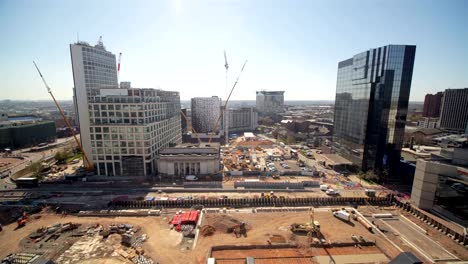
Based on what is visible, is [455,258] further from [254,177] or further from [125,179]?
[125,179]

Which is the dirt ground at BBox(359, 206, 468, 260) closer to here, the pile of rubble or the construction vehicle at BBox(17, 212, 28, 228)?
the pile of rubble

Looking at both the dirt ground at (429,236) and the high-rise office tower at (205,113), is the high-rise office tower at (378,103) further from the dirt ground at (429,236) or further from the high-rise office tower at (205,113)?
the high-rise office tower at (205,113)

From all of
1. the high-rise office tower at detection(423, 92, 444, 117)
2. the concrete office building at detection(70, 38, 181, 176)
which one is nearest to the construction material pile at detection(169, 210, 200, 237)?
the concrete office building at detection(70, 38, 181, 176)

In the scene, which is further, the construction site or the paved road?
the paved road

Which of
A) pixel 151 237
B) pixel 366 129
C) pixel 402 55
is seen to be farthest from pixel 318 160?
pixel 151 237

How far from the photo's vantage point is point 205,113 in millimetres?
160375

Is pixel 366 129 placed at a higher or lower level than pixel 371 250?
higher

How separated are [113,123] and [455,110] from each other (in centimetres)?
18891

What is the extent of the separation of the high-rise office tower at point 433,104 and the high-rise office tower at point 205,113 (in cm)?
17765

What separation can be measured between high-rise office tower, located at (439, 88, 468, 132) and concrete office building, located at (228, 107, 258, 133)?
12950cm

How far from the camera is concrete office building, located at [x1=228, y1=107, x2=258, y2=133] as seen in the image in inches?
7033

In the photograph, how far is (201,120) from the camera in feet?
529

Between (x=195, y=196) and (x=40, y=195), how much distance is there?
1805 inches

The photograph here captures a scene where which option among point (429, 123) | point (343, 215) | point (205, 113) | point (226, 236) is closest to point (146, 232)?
point (226, 236)
